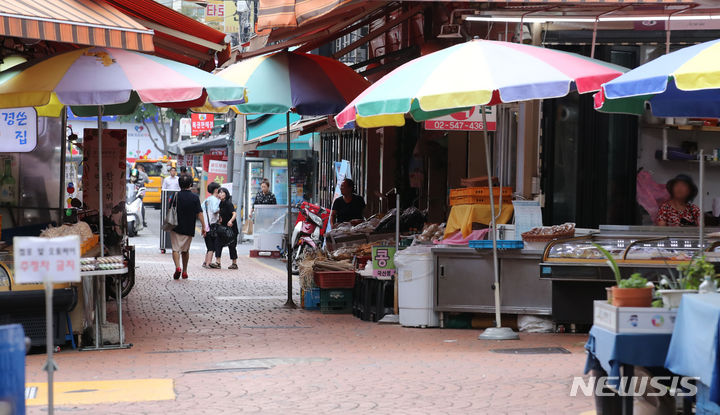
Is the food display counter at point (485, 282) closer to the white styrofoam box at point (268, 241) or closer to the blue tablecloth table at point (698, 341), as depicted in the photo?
the blue tablecloth table at point (698, 341)

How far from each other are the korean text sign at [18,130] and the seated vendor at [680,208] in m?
7.64

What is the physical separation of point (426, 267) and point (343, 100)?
305 centimetres

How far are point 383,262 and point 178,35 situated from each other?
4.21m

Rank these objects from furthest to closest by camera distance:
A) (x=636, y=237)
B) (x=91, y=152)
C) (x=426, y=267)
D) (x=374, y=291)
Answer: (x=91, y=152) < (x=374, y=291) < (x=426, y=267) < (x=636, y=237)

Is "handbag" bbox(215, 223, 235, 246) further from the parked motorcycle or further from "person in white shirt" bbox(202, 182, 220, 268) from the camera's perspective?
the parked motorcycle

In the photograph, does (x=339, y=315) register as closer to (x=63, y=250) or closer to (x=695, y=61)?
(x=695, y=61)

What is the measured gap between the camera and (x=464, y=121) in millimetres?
14086

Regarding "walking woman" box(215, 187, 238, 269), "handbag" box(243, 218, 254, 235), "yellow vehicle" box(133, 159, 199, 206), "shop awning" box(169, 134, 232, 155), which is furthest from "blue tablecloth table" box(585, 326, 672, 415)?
"yellow vehicle" box(133, 159, 199, 206)

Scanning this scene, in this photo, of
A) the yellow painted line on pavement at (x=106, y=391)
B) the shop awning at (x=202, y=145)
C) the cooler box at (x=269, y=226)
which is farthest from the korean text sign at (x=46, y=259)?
the shop awning at (x=202, y=145)

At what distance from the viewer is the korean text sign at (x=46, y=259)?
230 inches

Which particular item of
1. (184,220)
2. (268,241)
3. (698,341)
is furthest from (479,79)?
(268,241)

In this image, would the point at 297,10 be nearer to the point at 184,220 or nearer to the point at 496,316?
the point at 496,316

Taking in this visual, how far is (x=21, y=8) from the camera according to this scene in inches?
405

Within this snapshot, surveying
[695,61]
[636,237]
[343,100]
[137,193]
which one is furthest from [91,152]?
[137,193]
